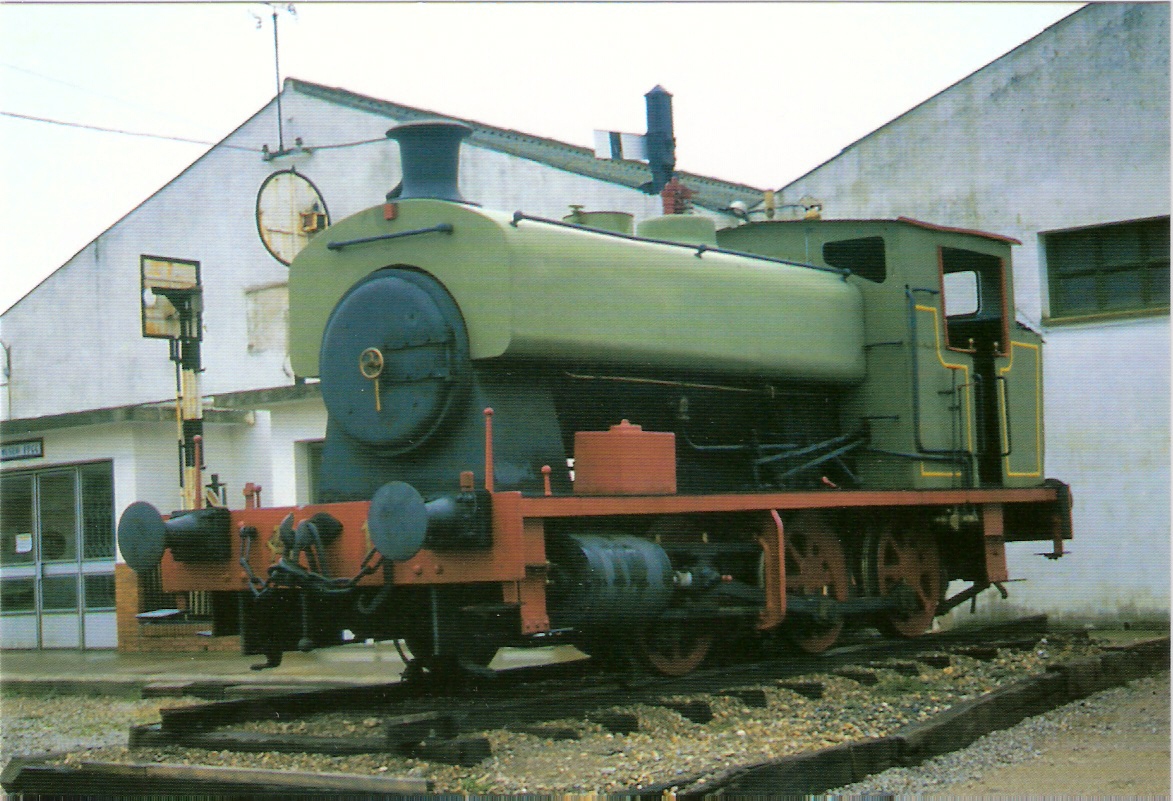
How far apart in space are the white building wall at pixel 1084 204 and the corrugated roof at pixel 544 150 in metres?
3.23

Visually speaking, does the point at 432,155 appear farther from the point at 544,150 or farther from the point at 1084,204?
the point at 544,150

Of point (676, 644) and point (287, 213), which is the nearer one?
point (676, 644)

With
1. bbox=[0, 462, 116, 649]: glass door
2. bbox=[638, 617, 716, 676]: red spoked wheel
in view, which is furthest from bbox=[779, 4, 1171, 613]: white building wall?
bbox=[0, 462, 116, 649]: glass door

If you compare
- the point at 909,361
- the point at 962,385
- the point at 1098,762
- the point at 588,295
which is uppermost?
→ the point at 588,295

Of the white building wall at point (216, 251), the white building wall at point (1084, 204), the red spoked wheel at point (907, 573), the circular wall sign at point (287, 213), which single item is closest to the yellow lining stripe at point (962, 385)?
the red spoked wheel at point (907, 573)

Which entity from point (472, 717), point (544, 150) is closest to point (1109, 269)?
point (544, 150)

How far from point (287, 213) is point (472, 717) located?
31.4 feet

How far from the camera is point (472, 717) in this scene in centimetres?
658

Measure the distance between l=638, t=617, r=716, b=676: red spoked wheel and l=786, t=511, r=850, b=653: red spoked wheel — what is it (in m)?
0.71

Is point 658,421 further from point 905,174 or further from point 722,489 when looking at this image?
point 905,174

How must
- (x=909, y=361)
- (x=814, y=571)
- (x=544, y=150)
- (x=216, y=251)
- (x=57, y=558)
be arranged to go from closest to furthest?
(x=814, y=571)
(x=909, y=361)
(x=57, y=558)
(x=544, y=150)
(x=216, y=251)

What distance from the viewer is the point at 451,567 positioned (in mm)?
6695

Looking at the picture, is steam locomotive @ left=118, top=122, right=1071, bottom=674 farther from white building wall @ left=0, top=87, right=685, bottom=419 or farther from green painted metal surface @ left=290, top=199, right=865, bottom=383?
white building wall @ left=0, top=87, right=685, bottom=419

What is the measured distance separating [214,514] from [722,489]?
10.8 feet
